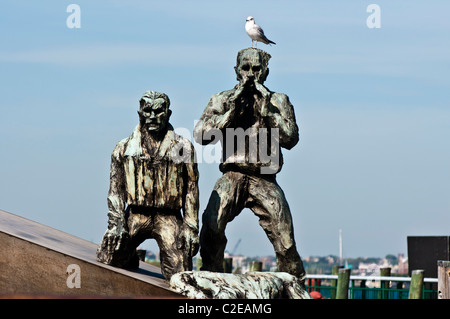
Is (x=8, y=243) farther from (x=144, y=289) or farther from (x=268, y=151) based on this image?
(x=268, y=151)

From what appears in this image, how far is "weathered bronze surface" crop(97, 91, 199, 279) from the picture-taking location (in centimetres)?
988

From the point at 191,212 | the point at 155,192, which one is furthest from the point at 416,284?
the point at 155,192

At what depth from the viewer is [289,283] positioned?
10.0 metres

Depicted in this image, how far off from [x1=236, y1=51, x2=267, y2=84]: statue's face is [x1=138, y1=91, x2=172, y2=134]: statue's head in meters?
1.20

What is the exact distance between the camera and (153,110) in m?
9.93

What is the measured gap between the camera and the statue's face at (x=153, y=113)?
9.92 meters

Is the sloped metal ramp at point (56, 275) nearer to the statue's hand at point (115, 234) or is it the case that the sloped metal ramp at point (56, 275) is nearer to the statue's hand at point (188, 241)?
the statue's hand at point (115, 234)

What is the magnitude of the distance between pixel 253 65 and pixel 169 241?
7.31ft

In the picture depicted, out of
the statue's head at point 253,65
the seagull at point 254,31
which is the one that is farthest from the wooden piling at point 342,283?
the statue's head at point 253,65

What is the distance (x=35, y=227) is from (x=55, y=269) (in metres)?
1.83

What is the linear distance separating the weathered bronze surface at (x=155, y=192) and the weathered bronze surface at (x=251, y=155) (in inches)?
27.4

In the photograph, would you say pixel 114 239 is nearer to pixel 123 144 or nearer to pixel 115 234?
pixel 115 234

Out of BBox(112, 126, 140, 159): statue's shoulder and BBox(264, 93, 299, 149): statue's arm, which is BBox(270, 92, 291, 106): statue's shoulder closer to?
BBox(264, 93, 299, 149): statue's arm
